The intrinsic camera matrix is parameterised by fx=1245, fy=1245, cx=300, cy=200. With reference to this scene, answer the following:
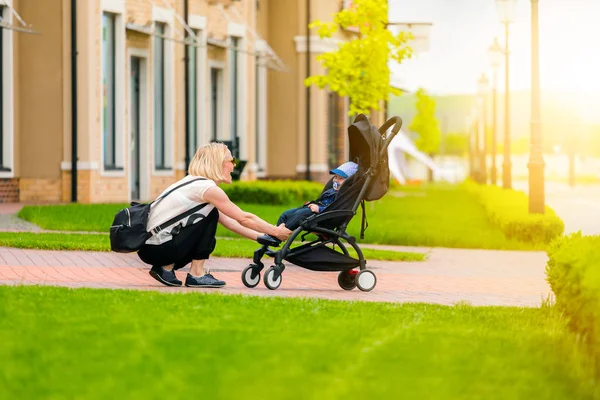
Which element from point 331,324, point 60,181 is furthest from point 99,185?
point 331,324

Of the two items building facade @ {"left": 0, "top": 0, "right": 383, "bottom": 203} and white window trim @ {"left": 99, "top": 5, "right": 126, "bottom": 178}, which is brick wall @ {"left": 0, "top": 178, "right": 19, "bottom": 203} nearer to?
building facade @ {"left": 0, "top": 0, "right": 383, "bottom": 203}

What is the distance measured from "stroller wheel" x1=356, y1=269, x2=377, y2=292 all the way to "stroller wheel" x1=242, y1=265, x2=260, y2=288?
2.98ft

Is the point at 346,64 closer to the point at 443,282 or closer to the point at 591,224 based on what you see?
the point at 591,224

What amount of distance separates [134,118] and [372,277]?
1868 centimetres

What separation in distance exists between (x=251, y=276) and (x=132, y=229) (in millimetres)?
1247

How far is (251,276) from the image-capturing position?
10.9 meters

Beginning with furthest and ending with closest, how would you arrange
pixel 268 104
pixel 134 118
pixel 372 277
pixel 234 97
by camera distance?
1. pixel 268 104
2. pixel 234 97
3. pixel 134 118
4. pixel 372 277

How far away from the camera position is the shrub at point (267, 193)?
27516 mm

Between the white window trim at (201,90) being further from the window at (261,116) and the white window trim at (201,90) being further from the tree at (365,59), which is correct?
the window at (261,116)

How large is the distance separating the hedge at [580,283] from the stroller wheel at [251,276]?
272cm

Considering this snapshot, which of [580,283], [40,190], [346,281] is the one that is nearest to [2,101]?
[40,190]

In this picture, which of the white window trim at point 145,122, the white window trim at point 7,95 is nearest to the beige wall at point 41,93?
the white window trim at point 7,95

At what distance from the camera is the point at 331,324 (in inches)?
309

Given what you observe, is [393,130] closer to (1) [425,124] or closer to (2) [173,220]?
(2) [173,220]
